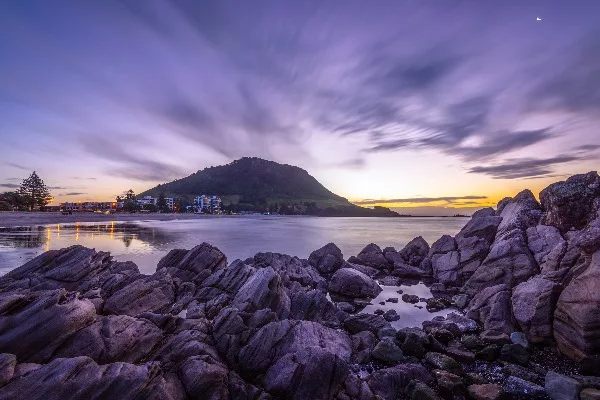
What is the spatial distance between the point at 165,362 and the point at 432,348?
40.4 feet

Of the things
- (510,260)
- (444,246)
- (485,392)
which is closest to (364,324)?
(485,392)

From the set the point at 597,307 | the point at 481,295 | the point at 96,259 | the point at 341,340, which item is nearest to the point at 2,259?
the point at 96,259

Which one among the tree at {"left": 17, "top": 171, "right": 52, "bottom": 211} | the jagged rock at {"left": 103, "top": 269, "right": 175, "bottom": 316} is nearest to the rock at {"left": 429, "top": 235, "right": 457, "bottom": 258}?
the jagged rock at {"left": 103, "top": 269, "right": 175, "bottom": 316}

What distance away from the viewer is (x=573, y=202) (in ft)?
82.5

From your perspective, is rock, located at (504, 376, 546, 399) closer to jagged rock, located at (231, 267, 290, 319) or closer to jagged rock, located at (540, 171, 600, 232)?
jagged rock, located at (231, 267, 290, 319)

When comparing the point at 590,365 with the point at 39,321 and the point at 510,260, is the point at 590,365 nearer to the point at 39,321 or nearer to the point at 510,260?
the point at 510,260

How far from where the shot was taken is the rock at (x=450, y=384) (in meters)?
12.1

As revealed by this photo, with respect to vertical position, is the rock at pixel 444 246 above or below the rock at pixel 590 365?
above

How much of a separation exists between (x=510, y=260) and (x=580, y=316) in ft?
38.0

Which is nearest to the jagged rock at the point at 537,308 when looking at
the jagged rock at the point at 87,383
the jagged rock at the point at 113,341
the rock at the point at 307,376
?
the rock at the point at 307,376

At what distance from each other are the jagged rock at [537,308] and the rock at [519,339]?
0.96 ft

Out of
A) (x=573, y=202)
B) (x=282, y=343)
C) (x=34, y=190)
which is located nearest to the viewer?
(x=282, y=343)

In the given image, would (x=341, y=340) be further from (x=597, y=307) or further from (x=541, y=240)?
(x=541, y=240)

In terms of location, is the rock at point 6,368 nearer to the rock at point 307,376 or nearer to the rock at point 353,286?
the rock at point 307,376
